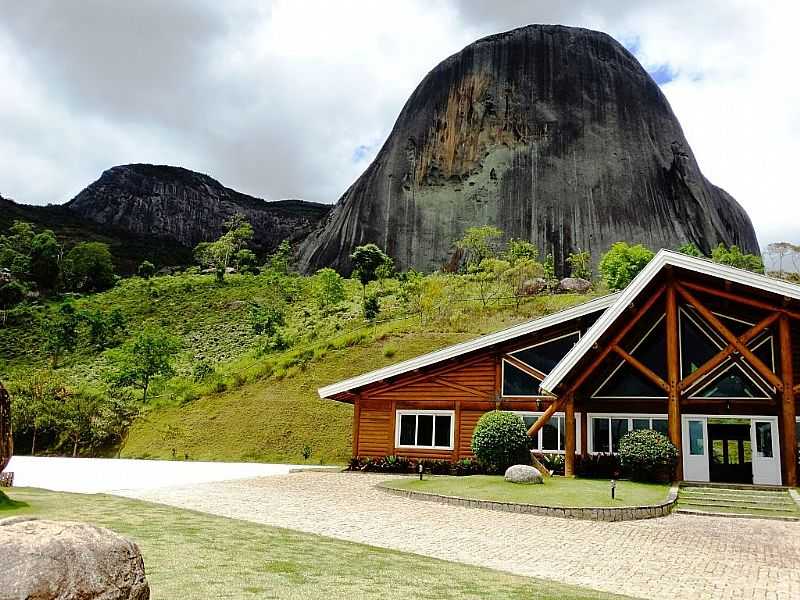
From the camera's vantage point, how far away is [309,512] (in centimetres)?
1207

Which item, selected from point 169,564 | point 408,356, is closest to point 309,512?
point 169,564

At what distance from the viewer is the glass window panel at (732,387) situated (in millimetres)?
17875

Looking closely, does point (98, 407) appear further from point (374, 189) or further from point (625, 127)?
point (625, 127)

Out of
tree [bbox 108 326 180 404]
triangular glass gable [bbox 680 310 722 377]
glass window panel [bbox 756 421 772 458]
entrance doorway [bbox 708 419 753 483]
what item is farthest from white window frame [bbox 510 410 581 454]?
tree [bbox 108 326 180 404]

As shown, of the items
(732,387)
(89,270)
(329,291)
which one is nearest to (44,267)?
(89,270)

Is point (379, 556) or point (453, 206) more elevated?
point (453, 206)

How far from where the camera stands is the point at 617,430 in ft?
63.8

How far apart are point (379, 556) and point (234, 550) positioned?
173 centimetres

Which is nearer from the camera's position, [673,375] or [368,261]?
[673,375]

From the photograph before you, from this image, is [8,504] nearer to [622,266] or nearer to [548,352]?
[548,352]

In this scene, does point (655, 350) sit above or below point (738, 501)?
above

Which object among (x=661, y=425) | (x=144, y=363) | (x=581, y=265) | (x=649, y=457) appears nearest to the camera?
(x=649, y=457)

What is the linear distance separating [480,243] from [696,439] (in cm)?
4312

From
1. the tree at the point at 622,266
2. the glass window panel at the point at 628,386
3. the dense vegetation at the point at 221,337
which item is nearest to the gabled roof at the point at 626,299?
the glass window panel at the point at 628,386
